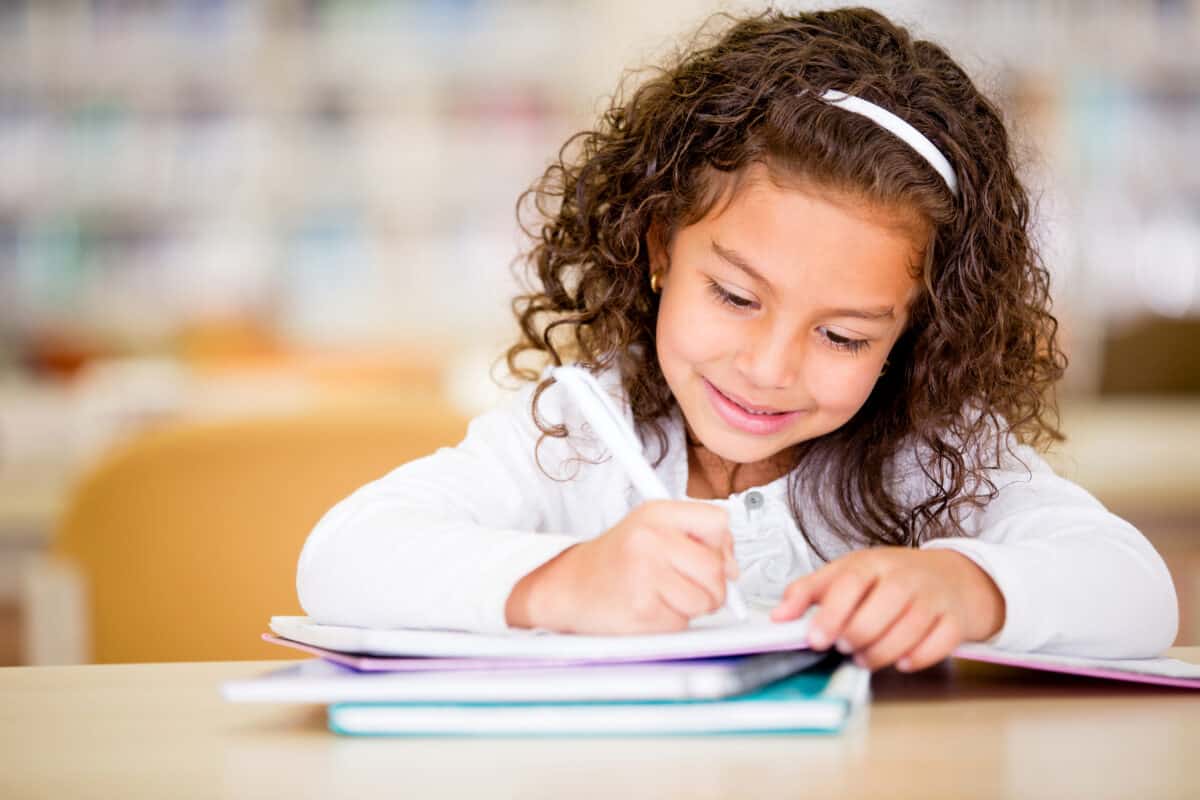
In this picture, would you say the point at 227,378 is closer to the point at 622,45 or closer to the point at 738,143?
the point at 622,45

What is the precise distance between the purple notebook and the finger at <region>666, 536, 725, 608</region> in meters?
0.12

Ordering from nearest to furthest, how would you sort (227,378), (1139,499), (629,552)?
(629,552)
(1139,499)
(227,378)

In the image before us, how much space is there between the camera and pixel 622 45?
442cm

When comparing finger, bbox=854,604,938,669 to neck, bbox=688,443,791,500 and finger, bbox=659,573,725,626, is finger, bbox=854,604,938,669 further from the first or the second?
neck, bbox=688,443,791,500

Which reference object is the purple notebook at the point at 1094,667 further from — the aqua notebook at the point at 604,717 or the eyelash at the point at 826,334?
the eyelash at the point at 826,334

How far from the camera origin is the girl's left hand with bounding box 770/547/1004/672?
63 centimetres

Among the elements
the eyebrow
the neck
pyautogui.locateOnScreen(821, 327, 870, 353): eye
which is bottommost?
the neck

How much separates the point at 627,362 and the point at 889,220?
245 mm

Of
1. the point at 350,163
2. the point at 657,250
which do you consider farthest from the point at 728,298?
the point at 350,163

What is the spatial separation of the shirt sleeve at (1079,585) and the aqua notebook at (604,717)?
19 centimetres

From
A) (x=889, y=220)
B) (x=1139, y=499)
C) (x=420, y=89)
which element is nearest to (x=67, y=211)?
(x=420, y=89)

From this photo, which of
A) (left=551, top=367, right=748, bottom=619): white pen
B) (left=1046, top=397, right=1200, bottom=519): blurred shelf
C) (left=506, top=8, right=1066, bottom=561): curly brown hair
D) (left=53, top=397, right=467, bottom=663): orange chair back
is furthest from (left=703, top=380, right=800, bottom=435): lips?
(left=1046, top=397, right=1200, bottom=519): blurred shelf

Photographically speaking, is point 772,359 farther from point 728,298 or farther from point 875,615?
point 875,615

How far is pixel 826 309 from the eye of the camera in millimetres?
864
